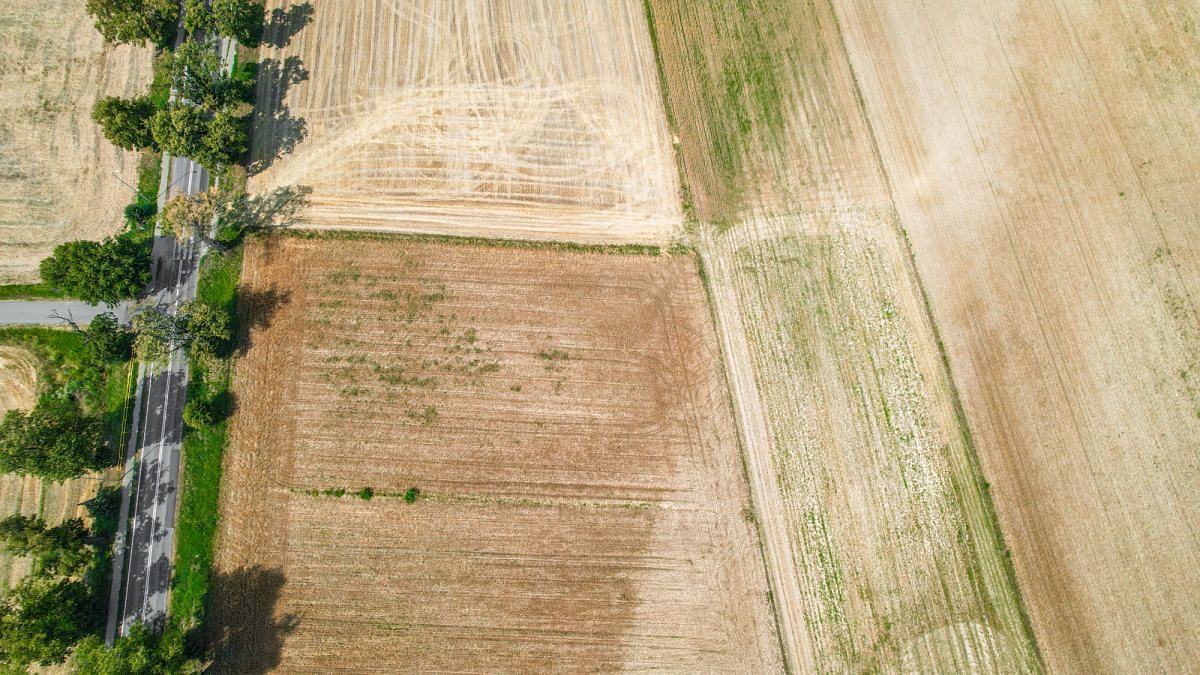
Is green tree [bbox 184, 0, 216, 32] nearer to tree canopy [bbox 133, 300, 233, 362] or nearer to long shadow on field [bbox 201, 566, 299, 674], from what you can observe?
tree canopy [bbox 133, 300, 233, 362]

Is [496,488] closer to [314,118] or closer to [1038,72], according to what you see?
[314,118]

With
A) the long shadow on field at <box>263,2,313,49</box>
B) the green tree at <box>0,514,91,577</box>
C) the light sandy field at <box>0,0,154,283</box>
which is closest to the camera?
the green tree at <box>0,514,91,577</box>

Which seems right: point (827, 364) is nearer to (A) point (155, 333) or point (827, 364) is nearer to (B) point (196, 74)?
(A) point (155, 333)

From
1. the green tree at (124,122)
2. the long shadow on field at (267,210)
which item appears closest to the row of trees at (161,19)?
the green tree at (124,122)

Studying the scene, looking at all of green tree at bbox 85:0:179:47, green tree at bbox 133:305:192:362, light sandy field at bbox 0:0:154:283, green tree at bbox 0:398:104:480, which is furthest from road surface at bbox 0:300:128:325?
green tree at bbox 85:0:179:47

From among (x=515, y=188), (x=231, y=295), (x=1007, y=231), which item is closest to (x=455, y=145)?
(x=515, y=188)

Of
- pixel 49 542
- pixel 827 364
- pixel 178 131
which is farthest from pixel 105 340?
pixel 827 364

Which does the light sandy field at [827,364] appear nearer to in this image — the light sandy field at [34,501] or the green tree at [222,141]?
the green tree at [222,141]
